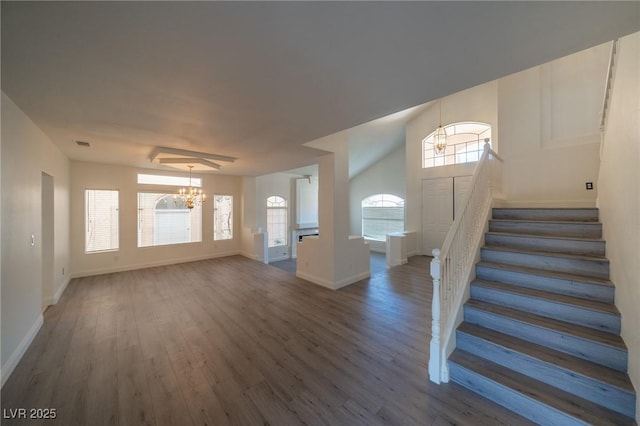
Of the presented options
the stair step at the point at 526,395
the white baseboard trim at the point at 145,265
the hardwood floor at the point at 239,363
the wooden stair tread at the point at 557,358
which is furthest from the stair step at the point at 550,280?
the white baseboard trim at the point at 145,265

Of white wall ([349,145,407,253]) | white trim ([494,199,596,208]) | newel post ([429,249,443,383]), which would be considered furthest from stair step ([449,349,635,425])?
white wall ([349,145,407,253])

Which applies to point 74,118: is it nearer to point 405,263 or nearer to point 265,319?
point 265,319

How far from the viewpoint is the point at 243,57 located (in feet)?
5.20

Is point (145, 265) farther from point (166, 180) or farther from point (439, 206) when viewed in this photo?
point (439, 206)

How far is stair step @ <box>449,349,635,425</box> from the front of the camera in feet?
4.93

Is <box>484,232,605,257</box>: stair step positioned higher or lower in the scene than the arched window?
lower

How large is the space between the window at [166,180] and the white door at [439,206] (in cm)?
668

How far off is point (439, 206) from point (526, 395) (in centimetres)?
576

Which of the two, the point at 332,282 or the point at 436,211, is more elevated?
the point at 436,211

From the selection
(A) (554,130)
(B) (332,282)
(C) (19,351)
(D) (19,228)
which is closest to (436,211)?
(A) (554,130)

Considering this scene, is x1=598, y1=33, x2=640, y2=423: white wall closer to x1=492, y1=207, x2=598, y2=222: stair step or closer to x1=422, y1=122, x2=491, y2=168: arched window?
x1=492, y1=207, x2=598, y2=222: stair step

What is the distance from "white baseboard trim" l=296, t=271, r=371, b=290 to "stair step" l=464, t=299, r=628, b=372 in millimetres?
2458

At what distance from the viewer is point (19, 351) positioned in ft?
7.83

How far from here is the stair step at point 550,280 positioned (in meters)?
2.00
